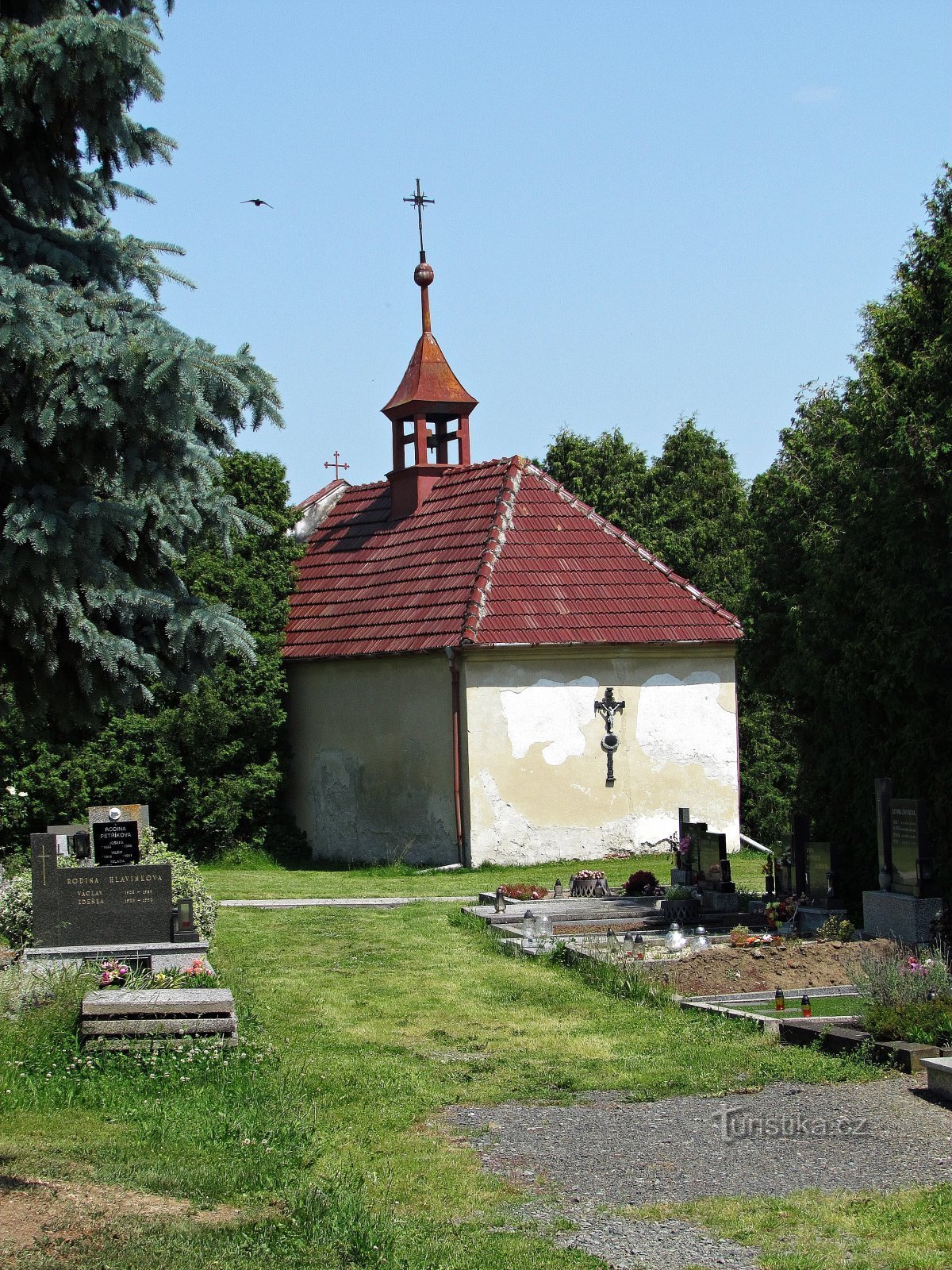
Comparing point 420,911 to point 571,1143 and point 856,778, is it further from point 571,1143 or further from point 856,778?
point 571,1143

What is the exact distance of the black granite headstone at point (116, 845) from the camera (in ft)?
49.9

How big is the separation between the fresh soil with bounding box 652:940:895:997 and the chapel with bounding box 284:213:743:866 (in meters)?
11.1

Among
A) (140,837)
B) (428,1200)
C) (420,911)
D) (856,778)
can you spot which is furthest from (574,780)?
(428,1200)

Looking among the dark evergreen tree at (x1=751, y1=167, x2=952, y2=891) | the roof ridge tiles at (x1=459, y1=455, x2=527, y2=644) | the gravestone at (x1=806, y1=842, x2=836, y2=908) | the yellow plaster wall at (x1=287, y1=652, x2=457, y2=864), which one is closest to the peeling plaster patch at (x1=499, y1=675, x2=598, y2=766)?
the yellow plaster wall at (x1=287, y1=652, x2=457, y2=864)

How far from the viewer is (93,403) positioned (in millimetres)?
6531

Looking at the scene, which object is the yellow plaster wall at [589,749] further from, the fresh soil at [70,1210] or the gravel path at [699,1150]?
the fresh soil at [70,1210]

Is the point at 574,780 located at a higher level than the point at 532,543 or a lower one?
lower

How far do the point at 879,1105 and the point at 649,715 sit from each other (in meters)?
17.1

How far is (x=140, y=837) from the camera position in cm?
1675

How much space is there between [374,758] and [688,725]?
18.9ft

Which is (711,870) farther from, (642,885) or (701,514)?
(701,514)

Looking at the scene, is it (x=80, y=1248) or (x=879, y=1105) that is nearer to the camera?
(x=80, y=1248)

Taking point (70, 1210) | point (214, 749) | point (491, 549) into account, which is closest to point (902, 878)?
point (70, 1210)

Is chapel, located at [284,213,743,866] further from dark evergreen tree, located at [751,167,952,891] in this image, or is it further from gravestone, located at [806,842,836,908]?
gravestone, located at [806,842,836,908]
